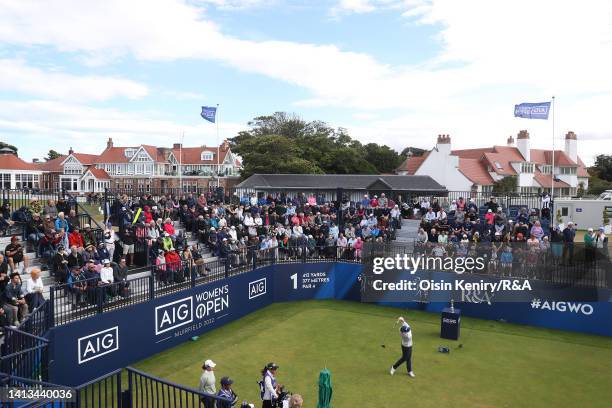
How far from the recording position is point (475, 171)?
192ft

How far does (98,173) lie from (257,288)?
65.4 m

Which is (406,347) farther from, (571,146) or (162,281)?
(571,146)

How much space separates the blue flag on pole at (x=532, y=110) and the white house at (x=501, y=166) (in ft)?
77.7

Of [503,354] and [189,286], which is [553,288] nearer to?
[503,354]

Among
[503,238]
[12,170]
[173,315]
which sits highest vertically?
[12,170]

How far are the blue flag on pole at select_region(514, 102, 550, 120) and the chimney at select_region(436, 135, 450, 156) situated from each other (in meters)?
23.6

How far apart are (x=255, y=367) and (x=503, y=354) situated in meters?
7.66

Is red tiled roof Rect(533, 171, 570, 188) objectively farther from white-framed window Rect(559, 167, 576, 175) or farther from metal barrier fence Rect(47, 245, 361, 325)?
metal barrier fence Rect(47, 245, 361, 325)

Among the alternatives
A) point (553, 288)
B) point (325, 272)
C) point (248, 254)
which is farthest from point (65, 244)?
point (553, 288)

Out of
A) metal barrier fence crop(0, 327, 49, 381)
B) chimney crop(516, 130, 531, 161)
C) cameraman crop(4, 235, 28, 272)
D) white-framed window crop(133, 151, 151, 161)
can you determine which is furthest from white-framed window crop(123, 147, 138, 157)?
metal barrier fence crop(0, 327, 49, 381)

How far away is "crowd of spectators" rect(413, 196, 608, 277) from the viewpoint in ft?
58.6

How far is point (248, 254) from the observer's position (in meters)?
19.7

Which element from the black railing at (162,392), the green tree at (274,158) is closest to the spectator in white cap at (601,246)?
the black railing at (162,392)

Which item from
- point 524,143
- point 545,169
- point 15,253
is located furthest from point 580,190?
point 15,253
